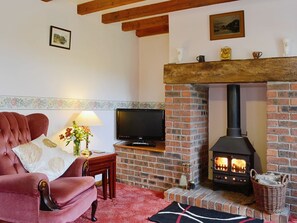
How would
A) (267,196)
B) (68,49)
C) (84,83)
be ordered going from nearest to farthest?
(267,196) → (68,49) → (84,83)

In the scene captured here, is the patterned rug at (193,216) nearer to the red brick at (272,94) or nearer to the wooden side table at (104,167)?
the wooden side table at (104,167)

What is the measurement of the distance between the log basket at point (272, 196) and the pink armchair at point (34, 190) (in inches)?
67.7

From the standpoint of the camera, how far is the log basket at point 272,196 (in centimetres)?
277

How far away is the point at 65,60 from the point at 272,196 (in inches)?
115

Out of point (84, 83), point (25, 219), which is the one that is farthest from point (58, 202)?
point (84, 83)

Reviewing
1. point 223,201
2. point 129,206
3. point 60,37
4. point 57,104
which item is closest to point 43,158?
point 57,104

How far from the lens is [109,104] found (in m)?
4.27

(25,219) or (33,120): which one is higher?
(33,120)

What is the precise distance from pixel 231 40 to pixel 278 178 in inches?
67.1

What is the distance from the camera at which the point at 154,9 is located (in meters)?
3.65

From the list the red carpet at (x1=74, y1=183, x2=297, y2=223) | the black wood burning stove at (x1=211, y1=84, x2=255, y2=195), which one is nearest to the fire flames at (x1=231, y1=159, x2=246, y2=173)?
the black wood burning stove at (x1=211, y1=84, x2=255, y2=195)

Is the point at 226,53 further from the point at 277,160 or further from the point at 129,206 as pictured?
the point at 129,206

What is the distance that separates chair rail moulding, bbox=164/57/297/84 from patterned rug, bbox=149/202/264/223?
5.00ft

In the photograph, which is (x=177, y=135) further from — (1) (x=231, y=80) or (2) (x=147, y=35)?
(2) (x=147, y=35)
